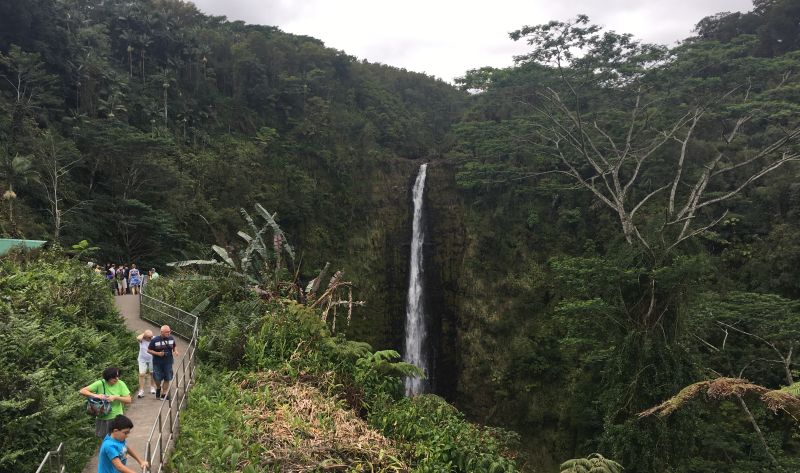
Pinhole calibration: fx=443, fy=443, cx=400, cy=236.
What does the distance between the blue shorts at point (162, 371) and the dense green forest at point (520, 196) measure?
1159 millimetres

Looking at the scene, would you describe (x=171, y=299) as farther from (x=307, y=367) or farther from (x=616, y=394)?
(x=616, y=394)

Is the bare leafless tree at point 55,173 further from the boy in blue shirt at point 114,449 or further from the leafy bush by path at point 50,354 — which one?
the boy in blue shirt at point 114,449

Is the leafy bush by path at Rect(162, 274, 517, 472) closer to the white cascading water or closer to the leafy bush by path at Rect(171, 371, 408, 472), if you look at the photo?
the leafy bush by path at Rect(171, 371, 408, 472)

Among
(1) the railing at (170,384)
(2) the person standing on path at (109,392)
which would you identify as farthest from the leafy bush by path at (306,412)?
(2) the person standing on path at (109,392)

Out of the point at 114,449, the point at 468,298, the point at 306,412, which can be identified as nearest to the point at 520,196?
the point at 468,298

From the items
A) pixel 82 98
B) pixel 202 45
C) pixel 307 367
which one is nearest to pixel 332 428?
pixel 307 367

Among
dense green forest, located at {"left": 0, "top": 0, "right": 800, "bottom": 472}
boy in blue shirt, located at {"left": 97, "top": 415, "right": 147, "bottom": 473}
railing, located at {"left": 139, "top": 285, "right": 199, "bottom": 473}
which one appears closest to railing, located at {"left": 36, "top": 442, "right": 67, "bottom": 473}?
boy in blue shirt, located at {"left": 97, "top": 415, "right": 147, "bottom": 473}

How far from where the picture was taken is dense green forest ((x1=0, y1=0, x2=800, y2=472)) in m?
12.1

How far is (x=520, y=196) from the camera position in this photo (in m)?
28.1

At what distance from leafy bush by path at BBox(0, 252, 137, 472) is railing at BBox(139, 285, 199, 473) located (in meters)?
0.91

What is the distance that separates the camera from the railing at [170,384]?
5.59 m

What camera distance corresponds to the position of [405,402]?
8.19m

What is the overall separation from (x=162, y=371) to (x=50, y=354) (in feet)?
5.53

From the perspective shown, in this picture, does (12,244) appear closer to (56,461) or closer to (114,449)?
(56,461)
